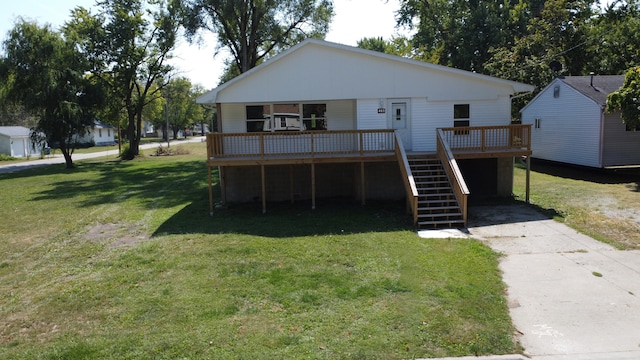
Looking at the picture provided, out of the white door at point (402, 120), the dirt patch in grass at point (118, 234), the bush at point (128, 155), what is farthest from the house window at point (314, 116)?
the bush at point (128, 155)

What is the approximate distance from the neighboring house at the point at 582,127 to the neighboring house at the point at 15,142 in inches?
1726

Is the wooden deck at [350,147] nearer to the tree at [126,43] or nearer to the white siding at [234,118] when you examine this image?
the white siding at [234,118]

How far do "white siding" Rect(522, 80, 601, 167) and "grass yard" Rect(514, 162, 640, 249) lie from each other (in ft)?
2.57

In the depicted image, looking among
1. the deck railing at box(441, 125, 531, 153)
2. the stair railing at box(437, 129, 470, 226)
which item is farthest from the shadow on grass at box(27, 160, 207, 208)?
the deck railing at box(441, 125, 531, 153)

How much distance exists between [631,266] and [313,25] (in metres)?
29.0

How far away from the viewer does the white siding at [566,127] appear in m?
21.1

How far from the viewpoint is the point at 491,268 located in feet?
27.8

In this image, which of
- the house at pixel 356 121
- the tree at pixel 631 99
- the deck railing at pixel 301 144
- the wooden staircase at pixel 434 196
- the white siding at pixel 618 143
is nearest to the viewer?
the wooden staircase at pixel 434 196

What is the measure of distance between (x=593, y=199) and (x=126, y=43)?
33.5 metres

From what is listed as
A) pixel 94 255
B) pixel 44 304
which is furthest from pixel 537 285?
pixel 94 255

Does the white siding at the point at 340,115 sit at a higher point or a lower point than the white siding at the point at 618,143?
higher

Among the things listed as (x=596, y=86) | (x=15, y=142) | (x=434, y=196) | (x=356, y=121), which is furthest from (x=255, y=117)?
(x=15, y=142)

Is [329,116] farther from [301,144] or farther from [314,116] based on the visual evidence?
[301,144]

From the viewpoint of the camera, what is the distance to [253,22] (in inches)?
1220
